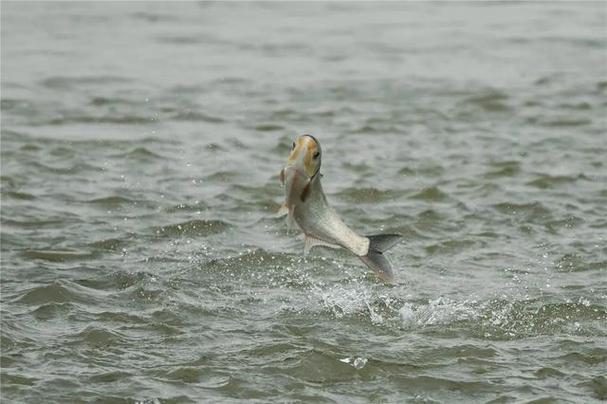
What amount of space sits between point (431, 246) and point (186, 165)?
3.18 m

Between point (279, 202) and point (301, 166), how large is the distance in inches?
196

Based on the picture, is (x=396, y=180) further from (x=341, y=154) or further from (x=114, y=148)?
(x=114, y=148)

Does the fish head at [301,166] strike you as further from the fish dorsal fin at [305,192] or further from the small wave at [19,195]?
the small wave at [19,195]

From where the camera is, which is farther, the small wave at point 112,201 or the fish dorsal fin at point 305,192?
the small wave at point 112,201

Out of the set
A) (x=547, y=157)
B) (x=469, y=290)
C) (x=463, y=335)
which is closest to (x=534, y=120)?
(x=547, y=157)

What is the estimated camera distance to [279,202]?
A: 10.6 m

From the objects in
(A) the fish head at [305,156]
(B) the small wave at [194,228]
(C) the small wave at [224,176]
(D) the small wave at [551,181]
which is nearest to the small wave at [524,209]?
(D) the small wave at [551,181]

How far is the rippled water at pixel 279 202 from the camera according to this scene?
691 cm

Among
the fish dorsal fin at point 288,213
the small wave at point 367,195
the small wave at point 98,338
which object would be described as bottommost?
the small wave at point 367,195

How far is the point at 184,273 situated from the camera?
8.63m

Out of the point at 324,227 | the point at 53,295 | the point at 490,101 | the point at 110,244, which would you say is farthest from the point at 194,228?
the point at 490,101

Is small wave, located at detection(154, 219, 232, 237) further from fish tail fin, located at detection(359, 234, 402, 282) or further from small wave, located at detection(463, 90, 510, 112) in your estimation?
small wave, located at detection(463, 90, 510, 112)

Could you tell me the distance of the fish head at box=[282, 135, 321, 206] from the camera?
559 centimetres

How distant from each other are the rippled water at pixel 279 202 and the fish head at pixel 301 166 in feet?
3.99
